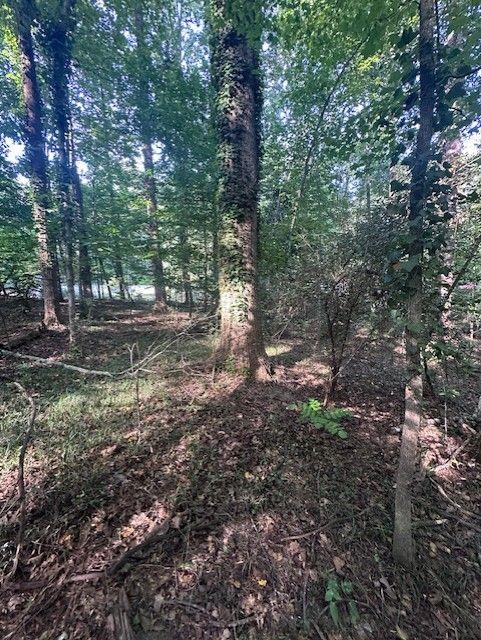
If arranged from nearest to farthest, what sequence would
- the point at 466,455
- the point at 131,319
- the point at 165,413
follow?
the point at 466,455
the point at 165,413
the point at 131,319

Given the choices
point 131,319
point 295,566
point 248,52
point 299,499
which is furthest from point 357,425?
point 131,319

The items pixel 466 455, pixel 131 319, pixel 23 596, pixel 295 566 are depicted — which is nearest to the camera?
pixel 23 596

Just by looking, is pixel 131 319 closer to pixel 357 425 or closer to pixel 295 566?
pixel 357 425

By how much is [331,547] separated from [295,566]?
1.16 feet

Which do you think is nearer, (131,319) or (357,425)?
(357,425)

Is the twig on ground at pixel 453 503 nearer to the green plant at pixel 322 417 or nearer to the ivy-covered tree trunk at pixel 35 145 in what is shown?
the green plant at pixel 322 417

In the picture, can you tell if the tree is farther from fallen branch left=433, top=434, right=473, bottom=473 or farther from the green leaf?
fallen branch left=433, top=434, right=473, bottom=473

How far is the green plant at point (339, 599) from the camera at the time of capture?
194 cm

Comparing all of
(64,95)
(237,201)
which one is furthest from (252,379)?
(64,95)

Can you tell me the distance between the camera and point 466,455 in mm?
3561

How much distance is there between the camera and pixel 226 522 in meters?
2.46

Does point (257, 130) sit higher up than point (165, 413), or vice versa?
point (257, 130)

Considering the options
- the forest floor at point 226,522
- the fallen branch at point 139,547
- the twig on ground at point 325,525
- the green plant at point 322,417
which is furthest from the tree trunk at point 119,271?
the twig on ground at point 325,525

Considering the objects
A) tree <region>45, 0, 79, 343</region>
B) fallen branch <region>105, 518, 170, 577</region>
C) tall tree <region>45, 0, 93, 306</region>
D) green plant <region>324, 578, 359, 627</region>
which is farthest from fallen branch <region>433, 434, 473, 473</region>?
tall tree <region>45, 0, 93, 306</region>
